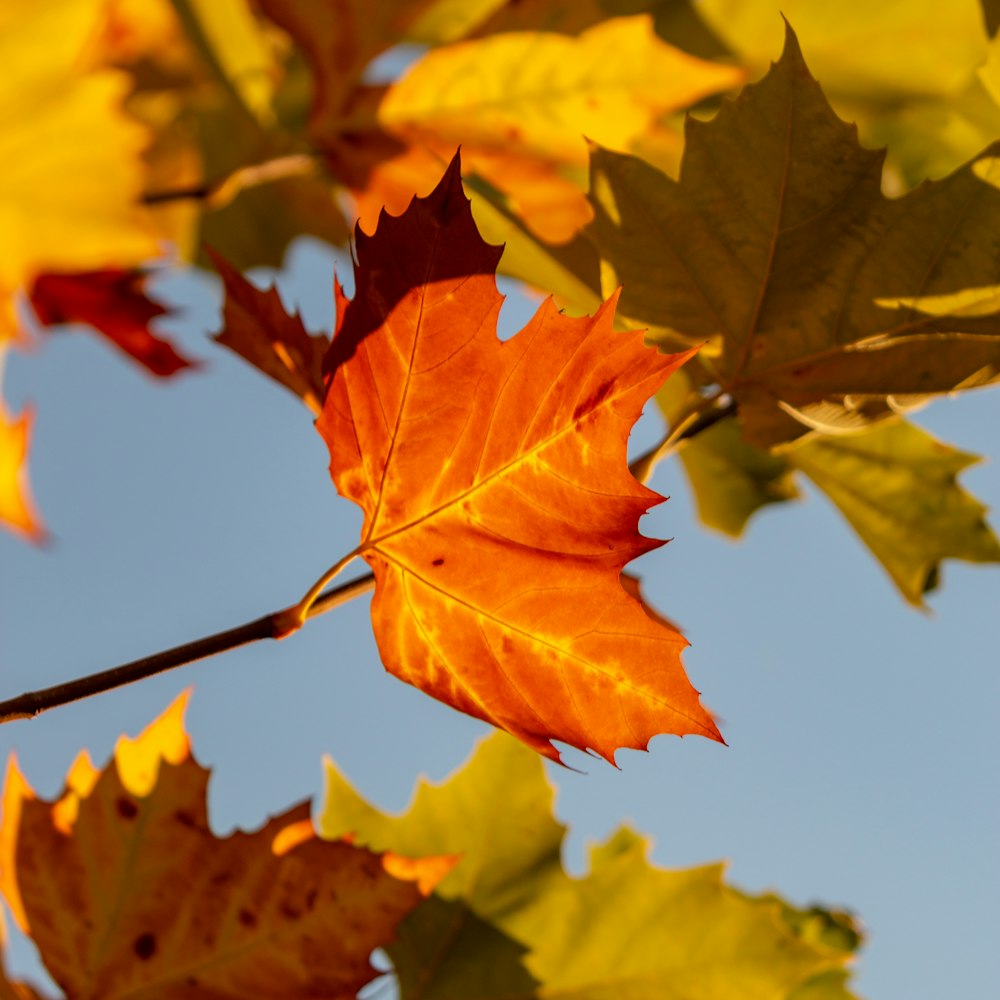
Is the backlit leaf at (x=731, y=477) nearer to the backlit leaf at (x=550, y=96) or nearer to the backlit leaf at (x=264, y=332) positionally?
the backlit leaf at (x=550, y=96)

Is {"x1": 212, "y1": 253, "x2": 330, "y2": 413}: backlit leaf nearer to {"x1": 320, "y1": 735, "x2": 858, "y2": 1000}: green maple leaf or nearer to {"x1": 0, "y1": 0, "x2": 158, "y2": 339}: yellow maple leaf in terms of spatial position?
{"x1": 320, "y1": 735, "x2": 858, "y2": 1000}: green maple leaf

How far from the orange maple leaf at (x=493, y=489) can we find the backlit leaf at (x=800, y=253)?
0.21 metres

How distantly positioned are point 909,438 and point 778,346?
1.23 ft

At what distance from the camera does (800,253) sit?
0.88 metres

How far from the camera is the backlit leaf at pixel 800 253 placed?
0.82 m

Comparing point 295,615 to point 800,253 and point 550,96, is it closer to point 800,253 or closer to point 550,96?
point 800,253

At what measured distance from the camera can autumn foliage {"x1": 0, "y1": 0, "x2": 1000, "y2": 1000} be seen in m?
0.70

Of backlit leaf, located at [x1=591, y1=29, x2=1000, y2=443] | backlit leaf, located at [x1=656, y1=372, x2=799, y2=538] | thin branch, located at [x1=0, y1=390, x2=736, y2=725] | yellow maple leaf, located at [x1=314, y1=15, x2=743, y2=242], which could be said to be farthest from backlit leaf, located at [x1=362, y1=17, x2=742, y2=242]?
thin branch, located at [x1=0, y1=390, x2=736, y2=725]

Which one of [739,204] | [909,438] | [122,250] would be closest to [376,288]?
[739,204]

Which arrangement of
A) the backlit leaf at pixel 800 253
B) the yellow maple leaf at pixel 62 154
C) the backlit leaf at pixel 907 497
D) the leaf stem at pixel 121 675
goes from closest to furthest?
the leaf stem at pixel 121 675 < the backlit leaf at pixel 800 253 < the backlit leaf at pixel 907 497 < the yellow maple leaf at pixel 62 154

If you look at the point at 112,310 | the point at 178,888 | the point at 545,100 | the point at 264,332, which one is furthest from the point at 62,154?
the point at 178,888

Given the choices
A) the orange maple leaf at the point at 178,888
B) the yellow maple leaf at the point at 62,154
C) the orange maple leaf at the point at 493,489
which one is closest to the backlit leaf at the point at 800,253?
the orange maple leaf at the point at 493,489

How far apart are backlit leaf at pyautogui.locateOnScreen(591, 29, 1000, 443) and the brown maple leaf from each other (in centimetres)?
103

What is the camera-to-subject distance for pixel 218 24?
1.68 m
